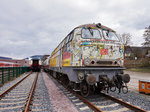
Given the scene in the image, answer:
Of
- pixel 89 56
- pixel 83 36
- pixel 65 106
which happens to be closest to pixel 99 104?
pixel 65 106

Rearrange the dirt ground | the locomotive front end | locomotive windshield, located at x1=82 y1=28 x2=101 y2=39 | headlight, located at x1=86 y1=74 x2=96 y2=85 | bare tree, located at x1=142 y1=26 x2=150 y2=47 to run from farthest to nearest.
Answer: bare tree, located at x1=142 y1=26 x2=150 y2=47 < the dirt ground < locomotive windshield, located at x1=82 y1=28 x2=101 y2=39 < the locomotive front end < headlight, located at x1=86 y1=74 x2=96 y2=85

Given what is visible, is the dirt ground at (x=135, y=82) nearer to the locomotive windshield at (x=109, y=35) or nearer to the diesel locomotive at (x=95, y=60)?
the diesel locomotive at (x=95, y=60)

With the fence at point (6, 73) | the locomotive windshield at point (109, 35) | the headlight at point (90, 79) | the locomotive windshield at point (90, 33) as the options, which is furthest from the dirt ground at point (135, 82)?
the fence at point (6, 73)

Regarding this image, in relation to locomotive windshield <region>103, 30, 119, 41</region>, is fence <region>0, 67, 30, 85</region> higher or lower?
lower

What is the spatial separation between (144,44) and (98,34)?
29.0 m

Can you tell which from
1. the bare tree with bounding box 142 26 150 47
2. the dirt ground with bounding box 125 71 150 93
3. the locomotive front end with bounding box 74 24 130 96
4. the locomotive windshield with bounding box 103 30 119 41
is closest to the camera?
the locomotive front end with bounding box 74 24 130 96

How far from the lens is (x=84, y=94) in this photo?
6168 millimetres

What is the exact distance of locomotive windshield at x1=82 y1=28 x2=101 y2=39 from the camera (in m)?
6.04

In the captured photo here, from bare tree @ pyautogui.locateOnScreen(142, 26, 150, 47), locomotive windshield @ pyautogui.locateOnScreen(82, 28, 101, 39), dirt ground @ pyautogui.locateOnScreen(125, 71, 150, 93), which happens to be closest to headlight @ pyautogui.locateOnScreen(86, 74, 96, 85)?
locomotive windshield @ pyautogui.locateOnScreen(82, 28, 101, 39)

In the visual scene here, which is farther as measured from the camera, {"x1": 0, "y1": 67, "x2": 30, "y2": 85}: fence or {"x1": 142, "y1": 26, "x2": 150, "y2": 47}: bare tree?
{"x1": 142, "y1": 26, "x2": 150, "y2": 47}: bare tree

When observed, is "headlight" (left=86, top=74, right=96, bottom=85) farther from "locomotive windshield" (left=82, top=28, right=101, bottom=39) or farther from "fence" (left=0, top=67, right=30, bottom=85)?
"fence" (left=0, top=67, right=30, bottom=85)

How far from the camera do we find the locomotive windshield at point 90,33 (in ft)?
19.8

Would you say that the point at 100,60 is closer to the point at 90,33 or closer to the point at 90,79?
the point at 90,79

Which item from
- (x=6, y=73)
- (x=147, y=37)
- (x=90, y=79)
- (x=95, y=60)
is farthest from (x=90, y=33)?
(x=147, y=37)
